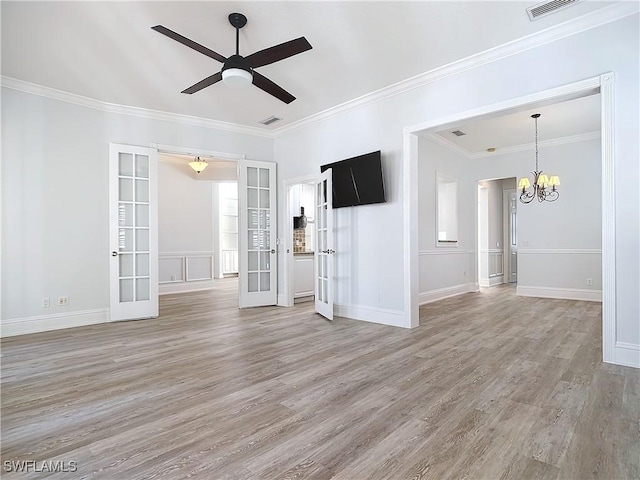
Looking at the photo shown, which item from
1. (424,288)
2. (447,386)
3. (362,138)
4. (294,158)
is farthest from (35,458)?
(424,288)

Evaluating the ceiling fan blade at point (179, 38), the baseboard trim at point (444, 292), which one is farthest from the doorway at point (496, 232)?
the ceiling fan blade at point (179, 38)

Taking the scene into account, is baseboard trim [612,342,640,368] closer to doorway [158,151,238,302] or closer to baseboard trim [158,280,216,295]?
doorway [158,151,238,302]

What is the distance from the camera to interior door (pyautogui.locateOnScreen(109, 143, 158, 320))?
4.78 m

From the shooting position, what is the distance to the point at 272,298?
234 inches

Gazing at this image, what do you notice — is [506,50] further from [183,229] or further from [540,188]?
[183,229]

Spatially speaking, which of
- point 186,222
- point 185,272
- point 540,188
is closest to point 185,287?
point 185,272

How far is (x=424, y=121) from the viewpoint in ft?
13.4

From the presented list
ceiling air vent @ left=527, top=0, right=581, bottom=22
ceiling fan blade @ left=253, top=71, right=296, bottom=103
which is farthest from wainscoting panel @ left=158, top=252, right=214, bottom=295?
ceiling air vent @ left=527, top=0, right=581, bottom=22

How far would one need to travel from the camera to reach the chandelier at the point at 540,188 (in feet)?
19.4

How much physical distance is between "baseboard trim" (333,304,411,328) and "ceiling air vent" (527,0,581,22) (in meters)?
3.24

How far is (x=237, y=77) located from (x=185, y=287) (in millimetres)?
6110

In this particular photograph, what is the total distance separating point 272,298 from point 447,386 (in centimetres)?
389

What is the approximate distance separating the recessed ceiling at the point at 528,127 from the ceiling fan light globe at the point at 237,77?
2.85m

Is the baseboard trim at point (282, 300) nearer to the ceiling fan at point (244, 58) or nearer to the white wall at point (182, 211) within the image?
the white wall at point (182, 211)
